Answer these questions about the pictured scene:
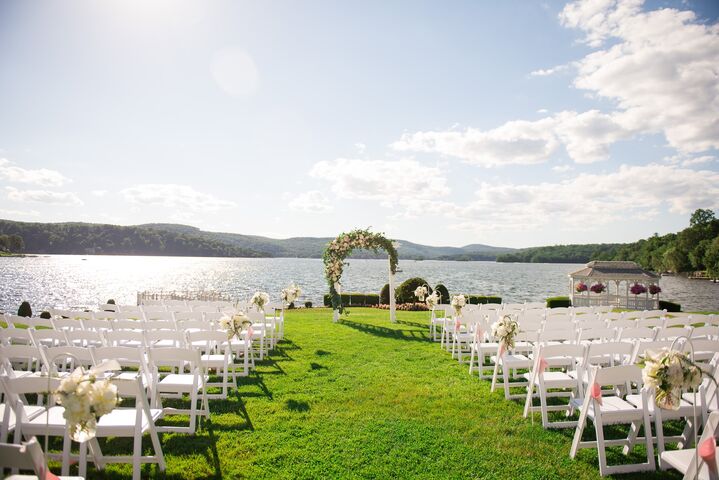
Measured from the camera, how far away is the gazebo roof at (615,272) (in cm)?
1972

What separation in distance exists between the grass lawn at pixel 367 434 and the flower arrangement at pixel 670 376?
1398 millimetres

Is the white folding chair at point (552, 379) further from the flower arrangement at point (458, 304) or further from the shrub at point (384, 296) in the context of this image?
the shrub at point (384, 296)

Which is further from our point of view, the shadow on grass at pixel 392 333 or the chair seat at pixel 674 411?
the shadow on grass at pixel 392 333

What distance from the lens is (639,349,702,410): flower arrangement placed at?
285cm

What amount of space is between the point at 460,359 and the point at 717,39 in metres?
13.9

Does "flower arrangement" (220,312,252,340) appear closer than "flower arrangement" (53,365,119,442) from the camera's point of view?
No

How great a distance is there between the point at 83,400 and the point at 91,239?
461 ft

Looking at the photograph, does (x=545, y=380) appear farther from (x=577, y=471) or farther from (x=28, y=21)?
(x=28, y=21)

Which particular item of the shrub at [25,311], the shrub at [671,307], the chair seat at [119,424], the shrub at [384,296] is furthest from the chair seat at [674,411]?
the shrub at [384,296]

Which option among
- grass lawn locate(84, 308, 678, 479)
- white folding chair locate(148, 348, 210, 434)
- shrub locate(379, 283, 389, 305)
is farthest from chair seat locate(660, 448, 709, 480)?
shrub locate(379, 283, 389, 305)

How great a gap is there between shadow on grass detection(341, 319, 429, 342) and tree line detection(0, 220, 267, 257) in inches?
4836

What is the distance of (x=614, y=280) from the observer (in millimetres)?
20156

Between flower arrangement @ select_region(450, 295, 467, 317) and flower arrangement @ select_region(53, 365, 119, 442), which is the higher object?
flower arrangement @ select_region(53, 365, 119, 442)

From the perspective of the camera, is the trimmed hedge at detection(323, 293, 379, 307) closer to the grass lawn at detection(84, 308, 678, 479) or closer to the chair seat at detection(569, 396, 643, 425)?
the grass lawn at detection(84, 308, 678, 479)
